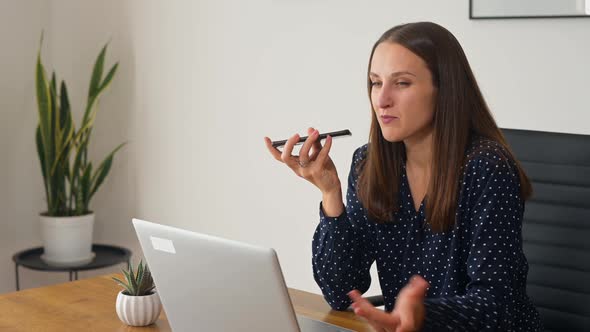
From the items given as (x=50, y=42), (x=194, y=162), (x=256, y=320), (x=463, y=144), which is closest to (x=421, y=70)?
(x=463, y=144)

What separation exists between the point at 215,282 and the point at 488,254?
0.49m

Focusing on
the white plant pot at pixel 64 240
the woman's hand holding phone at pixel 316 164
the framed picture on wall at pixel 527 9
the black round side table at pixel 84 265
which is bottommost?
the black round side table at pixel 84 265

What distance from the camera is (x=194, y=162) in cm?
330

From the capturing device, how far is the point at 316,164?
1.72 m

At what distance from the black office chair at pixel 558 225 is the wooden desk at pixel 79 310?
16.6 inches

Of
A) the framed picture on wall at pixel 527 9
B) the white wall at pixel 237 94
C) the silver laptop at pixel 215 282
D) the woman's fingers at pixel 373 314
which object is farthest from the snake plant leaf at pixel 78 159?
the woman's fingers at pixel 373 314

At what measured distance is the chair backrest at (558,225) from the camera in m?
1.78

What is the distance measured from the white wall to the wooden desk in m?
0.93

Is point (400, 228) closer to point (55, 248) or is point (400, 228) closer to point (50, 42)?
point (55, 248)

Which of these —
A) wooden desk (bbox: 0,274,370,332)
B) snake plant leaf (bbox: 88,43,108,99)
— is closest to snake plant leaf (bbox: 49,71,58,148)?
snake plant leaf (bbox: 88,43,108,99)

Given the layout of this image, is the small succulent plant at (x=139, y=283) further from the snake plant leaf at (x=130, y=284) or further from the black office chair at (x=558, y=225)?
the black office chair at (x=558, y=225)

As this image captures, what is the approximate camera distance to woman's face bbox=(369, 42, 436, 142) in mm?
1682

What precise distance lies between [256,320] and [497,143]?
2.03ft

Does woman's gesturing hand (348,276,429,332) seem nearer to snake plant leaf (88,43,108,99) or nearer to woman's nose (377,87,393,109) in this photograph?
woman's nose (377,87,393,109)
